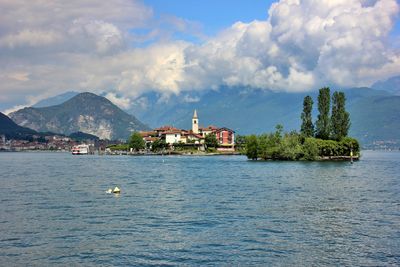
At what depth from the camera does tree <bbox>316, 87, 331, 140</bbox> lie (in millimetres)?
159625

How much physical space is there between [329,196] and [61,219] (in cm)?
3232

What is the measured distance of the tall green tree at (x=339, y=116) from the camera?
527 ft

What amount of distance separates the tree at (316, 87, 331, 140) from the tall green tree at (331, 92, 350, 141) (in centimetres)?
244

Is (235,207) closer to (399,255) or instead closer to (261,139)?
(399,255)

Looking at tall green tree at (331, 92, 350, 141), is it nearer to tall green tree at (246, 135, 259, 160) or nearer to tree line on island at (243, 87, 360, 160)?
tree line on island at (243, 87, 360, 160)

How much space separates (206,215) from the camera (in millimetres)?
43250

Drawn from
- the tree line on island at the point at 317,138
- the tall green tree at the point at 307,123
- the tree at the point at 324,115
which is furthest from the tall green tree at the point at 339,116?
the tall green tree at the point at 307,123

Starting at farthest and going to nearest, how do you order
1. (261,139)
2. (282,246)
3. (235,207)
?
(261,139)
(235,207)
(282,246)

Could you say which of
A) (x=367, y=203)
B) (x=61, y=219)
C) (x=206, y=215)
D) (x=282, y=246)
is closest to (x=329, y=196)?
(x=367, y=203)

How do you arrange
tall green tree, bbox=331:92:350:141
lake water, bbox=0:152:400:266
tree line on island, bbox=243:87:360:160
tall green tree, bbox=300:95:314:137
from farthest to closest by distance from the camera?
tall green tree, bbox=300:95:314:137, tall green tree, bbox=331:92:350:141, tree line on island, bbox=243:87:360:160, lake water, bbox=0:152:400:266

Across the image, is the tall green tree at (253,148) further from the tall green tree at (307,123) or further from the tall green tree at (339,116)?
the tall green tree at (339,116)

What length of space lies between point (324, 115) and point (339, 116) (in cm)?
528

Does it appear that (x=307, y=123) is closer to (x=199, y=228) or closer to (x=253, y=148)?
(x=253, y=148)

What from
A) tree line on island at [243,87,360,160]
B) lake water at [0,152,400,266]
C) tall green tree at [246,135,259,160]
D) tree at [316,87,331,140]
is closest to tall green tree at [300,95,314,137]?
tree line on island at [243,87,360,160]
